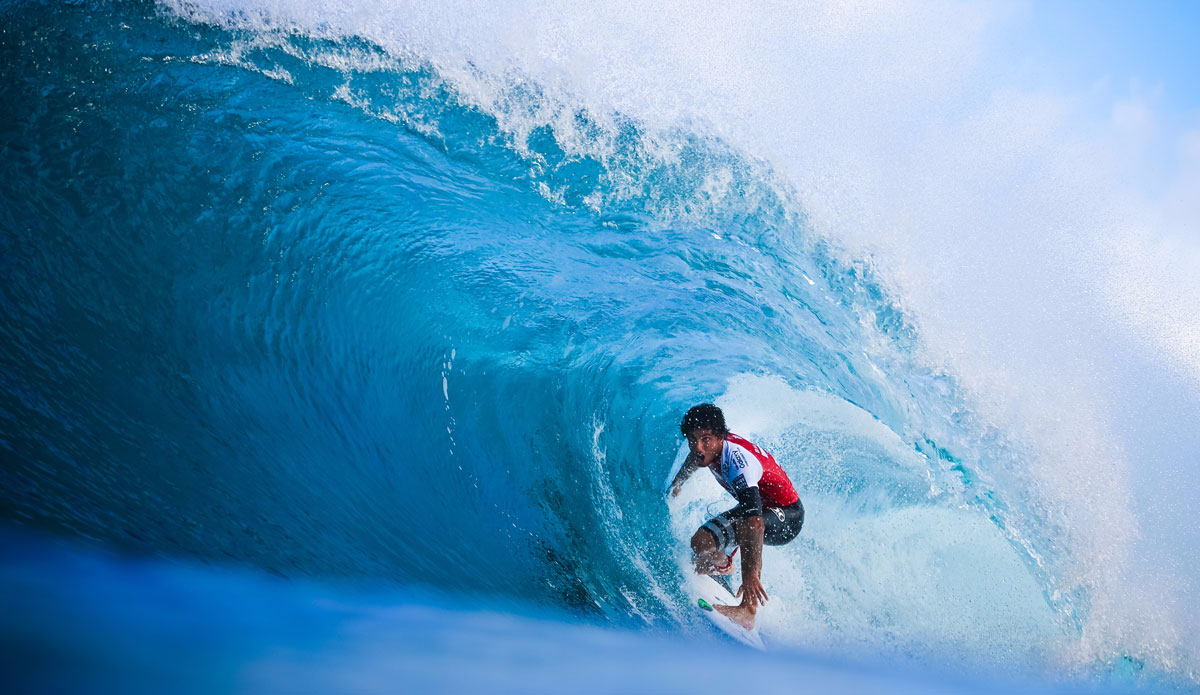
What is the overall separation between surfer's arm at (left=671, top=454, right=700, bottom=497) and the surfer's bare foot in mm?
737

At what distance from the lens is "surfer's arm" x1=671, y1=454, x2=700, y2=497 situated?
3674mm

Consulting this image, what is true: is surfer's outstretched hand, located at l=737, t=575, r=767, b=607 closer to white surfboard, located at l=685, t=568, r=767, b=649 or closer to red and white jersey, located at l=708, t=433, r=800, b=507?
white surfboard, located at l=685, t=568, r=767, b=649

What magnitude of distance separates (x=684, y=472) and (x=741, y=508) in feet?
2.04

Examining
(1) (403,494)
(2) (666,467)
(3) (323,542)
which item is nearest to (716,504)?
(2) (666,467)

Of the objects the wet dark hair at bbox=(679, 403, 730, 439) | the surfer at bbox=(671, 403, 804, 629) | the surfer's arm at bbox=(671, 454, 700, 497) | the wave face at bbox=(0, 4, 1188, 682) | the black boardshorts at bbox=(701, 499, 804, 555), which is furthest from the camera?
the surfer's arm at bbox=(671, 454, 700, 497)

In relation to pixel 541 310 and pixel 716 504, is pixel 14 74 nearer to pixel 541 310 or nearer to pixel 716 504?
pixel 541 310

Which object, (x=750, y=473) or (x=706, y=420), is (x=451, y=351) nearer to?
(x=706, y=420)

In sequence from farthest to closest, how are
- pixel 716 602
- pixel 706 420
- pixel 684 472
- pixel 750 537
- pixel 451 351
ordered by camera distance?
pixel 451 351
pixel 684 472
pixel 716 602
pixel 706 420
pixel 750 537

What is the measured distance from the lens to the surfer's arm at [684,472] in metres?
3.67

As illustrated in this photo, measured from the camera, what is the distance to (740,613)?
3.35 metres

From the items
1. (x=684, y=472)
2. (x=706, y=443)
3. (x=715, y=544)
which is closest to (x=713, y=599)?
(x=715, y=544)

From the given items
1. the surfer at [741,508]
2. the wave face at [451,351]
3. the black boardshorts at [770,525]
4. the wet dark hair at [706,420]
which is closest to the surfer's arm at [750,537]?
the surfer at [741,508]

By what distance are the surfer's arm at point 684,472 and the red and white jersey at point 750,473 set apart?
0.91ft

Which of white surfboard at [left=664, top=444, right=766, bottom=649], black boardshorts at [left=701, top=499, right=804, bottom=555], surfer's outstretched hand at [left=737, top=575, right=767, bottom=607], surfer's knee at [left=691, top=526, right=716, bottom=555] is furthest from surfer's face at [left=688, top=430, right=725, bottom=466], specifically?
white surfboard at [left=664, top=444, right=766, bottom=649]
